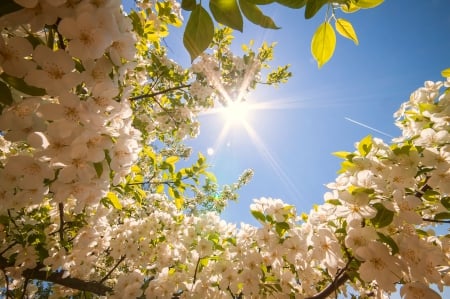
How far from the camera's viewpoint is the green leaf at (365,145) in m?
1.92

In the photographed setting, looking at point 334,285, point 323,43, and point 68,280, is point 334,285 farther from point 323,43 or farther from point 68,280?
point 68,280

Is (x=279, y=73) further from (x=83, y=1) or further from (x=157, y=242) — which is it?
(x=83, y=1)

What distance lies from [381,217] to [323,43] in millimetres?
1230

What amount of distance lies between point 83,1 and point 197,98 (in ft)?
14.5

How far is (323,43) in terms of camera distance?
975 millimetres

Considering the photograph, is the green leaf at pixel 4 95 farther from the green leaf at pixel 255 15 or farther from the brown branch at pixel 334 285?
the brown branch at pixel 334 285

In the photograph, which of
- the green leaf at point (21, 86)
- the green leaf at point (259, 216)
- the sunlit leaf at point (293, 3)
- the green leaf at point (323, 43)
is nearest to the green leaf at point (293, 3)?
the sunlit leaf at point (293, 3)

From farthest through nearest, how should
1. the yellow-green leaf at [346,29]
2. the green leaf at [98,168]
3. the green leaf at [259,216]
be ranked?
the green leaf at [259,216]
the green leaf at [98,168]
the yellow-green leaf at [346,29]

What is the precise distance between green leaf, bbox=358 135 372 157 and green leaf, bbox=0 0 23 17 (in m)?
2.00

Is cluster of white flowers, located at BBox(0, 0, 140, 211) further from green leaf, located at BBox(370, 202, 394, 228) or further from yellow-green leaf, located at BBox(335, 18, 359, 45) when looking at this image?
green leaf, located at BBox(370, 202, 394, 228)

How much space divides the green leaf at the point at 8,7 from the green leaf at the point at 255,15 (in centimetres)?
80

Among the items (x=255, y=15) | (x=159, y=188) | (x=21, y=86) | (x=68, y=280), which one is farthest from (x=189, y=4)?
(x=68, y=280)

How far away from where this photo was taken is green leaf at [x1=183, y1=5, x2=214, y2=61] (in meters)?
0.83

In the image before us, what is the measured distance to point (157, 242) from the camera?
14.9ft
